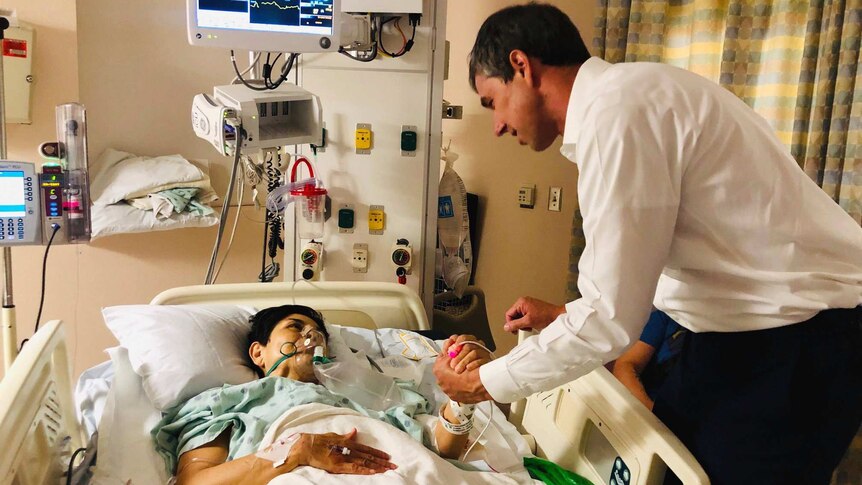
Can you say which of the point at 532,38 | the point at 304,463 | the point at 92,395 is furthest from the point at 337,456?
the point at 532,38

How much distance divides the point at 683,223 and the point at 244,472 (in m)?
1.00

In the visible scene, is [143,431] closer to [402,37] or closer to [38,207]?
[38,207]

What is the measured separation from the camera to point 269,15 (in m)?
2.04

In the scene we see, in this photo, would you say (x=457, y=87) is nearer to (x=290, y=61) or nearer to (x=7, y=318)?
(x=290, y=61)

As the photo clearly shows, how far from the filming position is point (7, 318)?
6.11 ft

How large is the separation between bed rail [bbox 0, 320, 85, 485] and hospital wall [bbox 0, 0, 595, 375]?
56.2 inches

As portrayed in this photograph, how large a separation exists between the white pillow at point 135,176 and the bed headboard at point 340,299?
77 centimetres

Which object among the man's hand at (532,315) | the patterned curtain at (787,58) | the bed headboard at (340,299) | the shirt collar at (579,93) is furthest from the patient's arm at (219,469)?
the patterned curtain at (787,58)

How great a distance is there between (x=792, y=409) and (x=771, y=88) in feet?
4.90

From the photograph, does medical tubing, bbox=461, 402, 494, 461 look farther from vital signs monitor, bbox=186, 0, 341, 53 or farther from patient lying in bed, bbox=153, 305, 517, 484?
vital signs monitor, bbox=186, 0, 341, 53

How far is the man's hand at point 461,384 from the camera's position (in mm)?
1407

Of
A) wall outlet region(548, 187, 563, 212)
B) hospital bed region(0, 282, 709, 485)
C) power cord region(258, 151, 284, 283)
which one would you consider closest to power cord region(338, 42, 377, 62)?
power cord region(258, 151, 284, 283)

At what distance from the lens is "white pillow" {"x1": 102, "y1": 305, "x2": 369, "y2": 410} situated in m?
1.71

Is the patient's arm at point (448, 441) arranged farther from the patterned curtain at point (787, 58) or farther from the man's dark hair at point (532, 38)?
the patterned curtain at point (787, 58)
